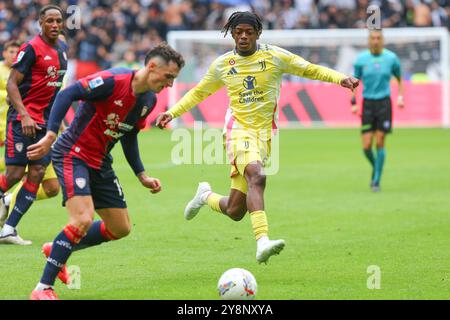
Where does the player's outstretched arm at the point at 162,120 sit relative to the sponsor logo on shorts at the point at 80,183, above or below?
above

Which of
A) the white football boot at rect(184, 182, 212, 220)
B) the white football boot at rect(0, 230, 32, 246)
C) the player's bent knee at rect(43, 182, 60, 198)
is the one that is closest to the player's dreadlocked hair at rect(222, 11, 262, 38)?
the white football boot at rect(184, 182, 212, 220)

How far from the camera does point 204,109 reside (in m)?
A: 29.5

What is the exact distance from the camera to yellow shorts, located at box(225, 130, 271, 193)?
393 inches

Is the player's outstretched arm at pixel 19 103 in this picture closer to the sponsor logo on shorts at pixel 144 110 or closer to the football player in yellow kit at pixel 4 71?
the football player in yellow kit at pixel 4 71

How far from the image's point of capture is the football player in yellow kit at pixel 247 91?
9.98 m

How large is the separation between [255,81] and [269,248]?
2.09 metres

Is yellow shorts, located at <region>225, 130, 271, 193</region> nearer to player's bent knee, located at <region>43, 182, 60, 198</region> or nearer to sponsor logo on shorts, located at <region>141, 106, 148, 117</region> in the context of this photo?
sponsor logo on shorts, located at <region>141, 106, 148, 117</region>

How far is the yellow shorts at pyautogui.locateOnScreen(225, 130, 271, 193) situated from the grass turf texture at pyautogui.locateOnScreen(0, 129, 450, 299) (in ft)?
2.76

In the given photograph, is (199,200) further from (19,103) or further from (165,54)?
(165,54)

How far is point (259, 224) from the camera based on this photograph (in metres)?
9.35

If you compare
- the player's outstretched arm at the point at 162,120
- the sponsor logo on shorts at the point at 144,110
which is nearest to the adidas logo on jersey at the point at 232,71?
the player's outstretched arm at the point at 162,120

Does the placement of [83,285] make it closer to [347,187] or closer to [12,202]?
[12,202]

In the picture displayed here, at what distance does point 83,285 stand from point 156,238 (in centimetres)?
302

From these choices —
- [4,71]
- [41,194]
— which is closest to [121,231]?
[41,194]
